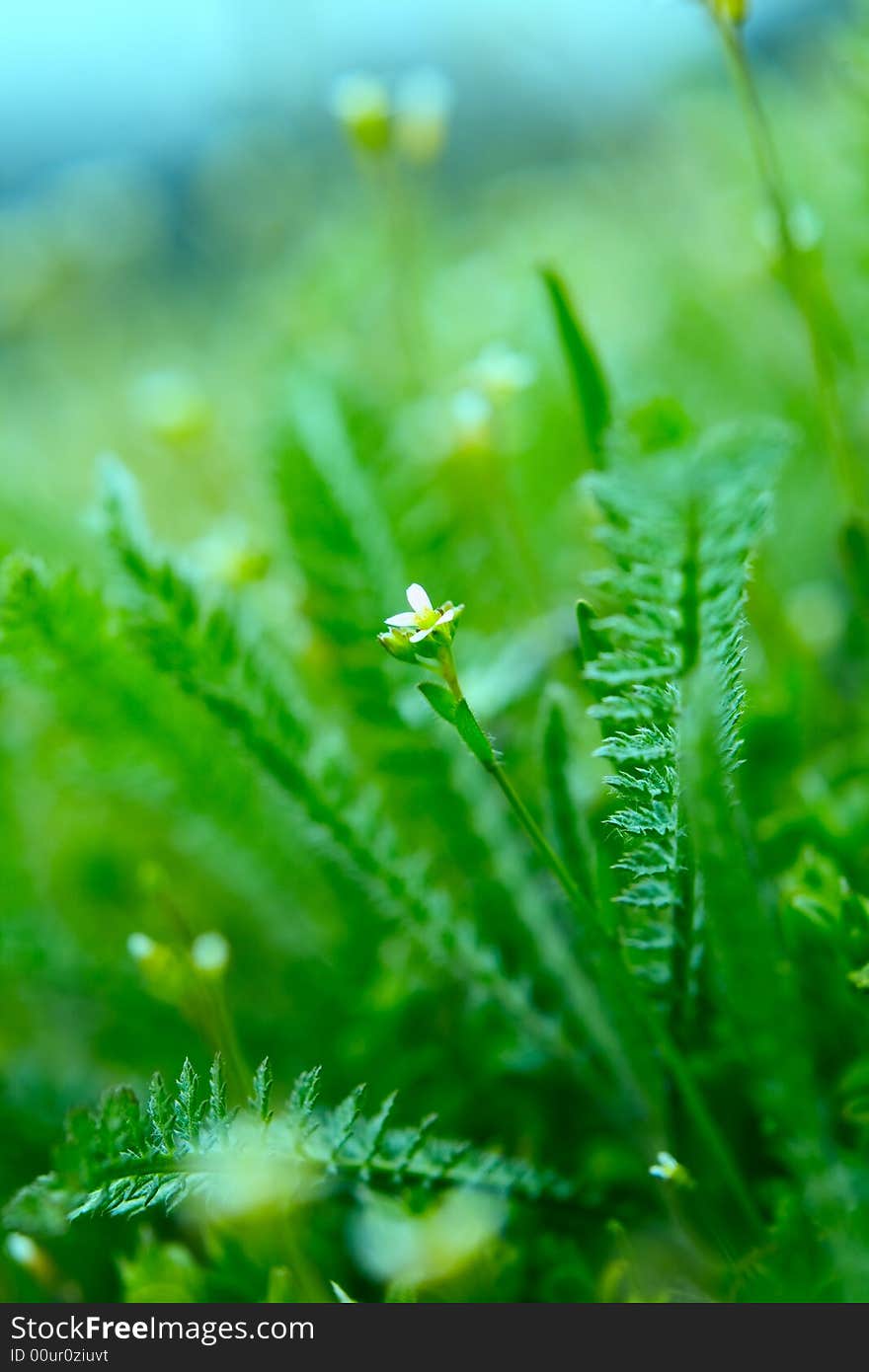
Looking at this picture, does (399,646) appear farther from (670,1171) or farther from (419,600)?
(670,1171)

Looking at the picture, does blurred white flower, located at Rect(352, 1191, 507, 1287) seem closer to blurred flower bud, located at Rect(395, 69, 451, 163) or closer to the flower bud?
the flower bud

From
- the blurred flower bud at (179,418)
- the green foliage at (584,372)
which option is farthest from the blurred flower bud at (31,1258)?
the blurred flower bud at (179,418)

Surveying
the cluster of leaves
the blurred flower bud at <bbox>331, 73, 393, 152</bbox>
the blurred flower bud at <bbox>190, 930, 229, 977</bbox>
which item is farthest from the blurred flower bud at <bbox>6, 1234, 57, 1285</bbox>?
the blurred flower bud at <bbox>331, 73, 393, 152</bbox>

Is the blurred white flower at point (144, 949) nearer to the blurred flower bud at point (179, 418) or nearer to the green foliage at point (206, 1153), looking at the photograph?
the green foliage at point (206, 1153)

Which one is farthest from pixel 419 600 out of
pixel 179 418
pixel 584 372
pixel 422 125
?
pixel 422 125

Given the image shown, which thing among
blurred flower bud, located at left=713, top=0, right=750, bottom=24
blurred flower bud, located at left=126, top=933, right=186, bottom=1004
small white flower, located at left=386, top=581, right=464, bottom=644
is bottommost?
blurred flower bud, located at left=126, top=933, right=186, bottom=1004

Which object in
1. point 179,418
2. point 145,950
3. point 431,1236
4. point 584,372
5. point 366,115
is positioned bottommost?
point 431,1236
